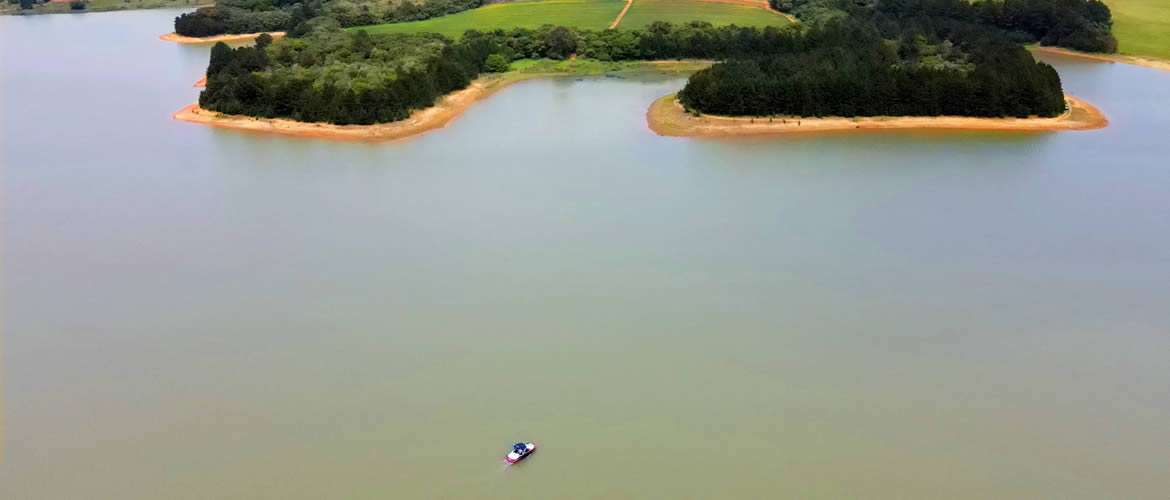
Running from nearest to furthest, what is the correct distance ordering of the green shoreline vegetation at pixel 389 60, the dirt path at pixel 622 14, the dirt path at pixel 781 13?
the green shoreline vegetation at pixel 389 60 → the dirt path at pixel 622 14 → the dirt path at pixel 781 13

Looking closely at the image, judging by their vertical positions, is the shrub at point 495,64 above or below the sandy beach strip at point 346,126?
above

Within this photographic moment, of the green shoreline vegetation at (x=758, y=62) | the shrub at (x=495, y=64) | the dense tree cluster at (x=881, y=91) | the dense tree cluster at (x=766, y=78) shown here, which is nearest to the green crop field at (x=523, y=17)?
the green shoreline vegetation at (x=758, y=62)

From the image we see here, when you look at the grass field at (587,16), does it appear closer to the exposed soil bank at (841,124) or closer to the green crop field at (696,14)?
the green crop field at (696,14)

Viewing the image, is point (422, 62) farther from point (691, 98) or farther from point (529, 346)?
point (529, 346)

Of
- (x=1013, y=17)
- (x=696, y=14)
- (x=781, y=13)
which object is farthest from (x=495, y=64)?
(x=1013, y=17)

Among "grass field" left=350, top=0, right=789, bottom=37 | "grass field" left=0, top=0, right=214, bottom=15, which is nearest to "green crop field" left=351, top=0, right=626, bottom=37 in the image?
"grass field" left=350, top=0, right=789, bottom=37

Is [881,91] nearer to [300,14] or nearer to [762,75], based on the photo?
[762,75]
